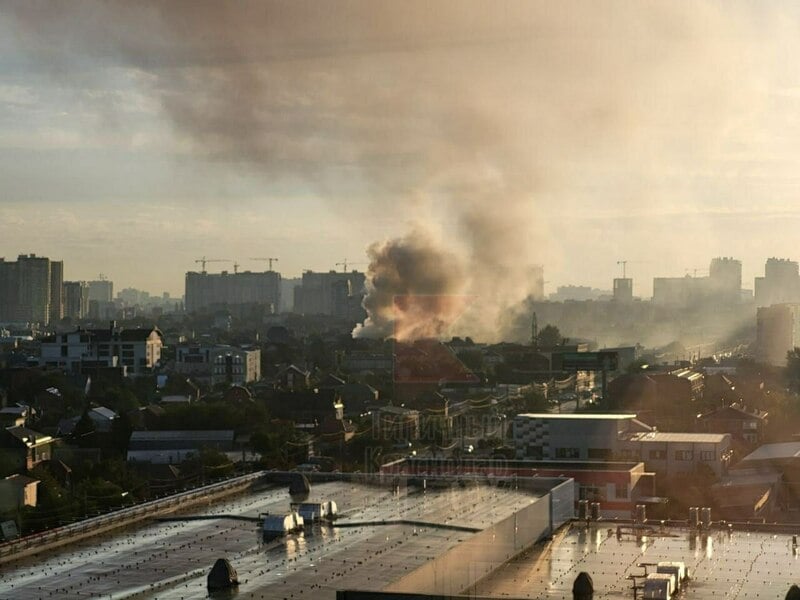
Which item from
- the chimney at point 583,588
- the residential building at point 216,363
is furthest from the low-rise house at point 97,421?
the chimney at point 583,588

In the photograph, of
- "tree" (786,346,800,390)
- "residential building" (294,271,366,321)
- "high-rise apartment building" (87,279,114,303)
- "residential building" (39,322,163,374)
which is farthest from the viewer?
"high-rise apartment building" (87,279,114,303)

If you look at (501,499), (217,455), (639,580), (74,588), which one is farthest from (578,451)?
(74,588)

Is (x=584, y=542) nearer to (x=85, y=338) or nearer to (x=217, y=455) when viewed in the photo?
(x=217, y=455)

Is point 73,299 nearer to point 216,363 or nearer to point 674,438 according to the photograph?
point 216,363

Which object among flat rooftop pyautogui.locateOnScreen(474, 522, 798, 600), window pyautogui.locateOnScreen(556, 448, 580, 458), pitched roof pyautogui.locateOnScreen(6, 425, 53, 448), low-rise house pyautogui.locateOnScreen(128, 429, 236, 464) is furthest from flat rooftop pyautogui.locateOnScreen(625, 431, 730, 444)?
pitched roof pyautogui.locateOnScreen(6, 425, 53, 448)

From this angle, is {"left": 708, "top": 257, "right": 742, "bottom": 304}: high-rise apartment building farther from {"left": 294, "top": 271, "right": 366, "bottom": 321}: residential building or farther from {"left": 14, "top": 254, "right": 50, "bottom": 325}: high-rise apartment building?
{"left": 14, "top": 254, "right": 50, "bottom": 325}: high-rise apartment building

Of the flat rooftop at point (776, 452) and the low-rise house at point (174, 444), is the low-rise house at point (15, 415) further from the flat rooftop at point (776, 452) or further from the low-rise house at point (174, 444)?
the flat rooftop at point (776, 452)

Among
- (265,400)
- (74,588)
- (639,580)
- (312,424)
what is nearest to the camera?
(74,588)
